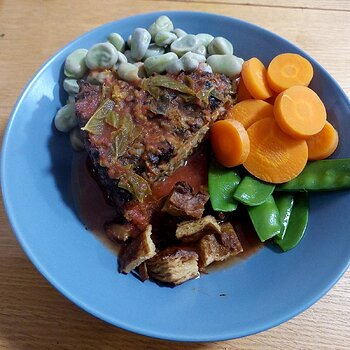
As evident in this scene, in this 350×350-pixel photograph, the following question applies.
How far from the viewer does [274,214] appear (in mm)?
1999

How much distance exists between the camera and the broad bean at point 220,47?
7.25 ft

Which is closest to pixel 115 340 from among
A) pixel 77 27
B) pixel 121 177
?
pixel 121 177

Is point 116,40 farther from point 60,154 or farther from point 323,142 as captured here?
point 323,142

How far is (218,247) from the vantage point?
1.95 m

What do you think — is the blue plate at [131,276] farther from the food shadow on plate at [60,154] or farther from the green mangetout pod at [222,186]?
the green mangetout pod at [222,186]

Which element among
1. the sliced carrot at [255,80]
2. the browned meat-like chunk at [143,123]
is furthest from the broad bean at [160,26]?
the sliced carrot at [255,80]

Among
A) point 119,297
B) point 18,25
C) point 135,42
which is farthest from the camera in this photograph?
point 18,25

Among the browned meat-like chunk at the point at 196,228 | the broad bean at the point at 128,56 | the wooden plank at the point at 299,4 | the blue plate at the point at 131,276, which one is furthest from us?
the wooden plank at the point at 299,4

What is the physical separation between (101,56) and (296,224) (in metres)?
1.24

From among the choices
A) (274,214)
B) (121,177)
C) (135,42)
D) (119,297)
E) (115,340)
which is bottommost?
(115,340)

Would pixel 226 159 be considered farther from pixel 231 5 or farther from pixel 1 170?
pixel 231 5

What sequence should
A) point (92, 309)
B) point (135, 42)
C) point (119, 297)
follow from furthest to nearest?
1. point (135, 42)
2. point (119, 297)
3. point (92, 309)

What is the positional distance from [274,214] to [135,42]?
1.10 metres

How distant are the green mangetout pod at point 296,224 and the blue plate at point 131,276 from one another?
31mm
